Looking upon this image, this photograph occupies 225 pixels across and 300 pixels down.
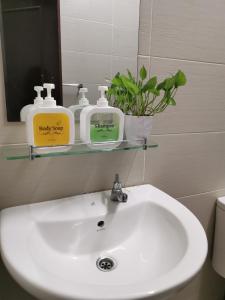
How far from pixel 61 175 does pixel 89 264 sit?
0.28 metres

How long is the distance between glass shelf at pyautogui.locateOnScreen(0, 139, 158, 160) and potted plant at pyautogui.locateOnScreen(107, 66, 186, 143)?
27mm

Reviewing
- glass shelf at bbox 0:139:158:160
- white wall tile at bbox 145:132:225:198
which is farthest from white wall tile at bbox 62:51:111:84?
white wall tile at bbox 145:132:225:198

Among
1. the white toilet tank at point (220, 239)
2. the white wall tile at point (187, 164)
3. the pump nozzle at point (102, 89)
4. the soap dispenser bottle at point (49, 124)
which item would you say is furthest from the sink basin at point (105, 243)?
the white toilet tank at point (220, 239)

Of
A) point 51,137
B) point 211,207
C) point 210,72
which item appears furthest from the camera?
point 211,207

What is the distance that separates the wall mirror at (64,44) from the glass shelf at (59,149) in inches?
3.6

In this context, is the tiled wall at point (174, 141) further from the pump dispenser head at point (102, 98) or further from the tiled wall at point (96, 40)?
the pump dispenser head at point (102, 98)

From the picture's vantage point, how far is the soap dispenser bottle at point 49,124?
645 mm

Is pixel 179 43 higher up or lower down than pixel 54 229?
higher up

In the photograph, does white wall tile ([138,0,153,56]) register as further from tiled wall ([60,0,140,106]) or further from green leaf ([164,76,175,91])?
green leaf ([164,76,175,91])

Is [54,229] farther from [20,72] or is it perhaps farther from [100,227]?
[20,72]

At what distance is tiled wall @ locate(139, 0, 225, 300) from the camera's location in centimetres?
86

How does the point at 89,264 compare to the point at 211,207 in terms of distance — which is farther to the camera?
the point at 211,207

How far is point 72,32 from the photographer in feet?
2.43

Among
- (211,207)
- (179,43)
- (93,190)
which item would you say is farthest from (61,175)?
(211,207)
